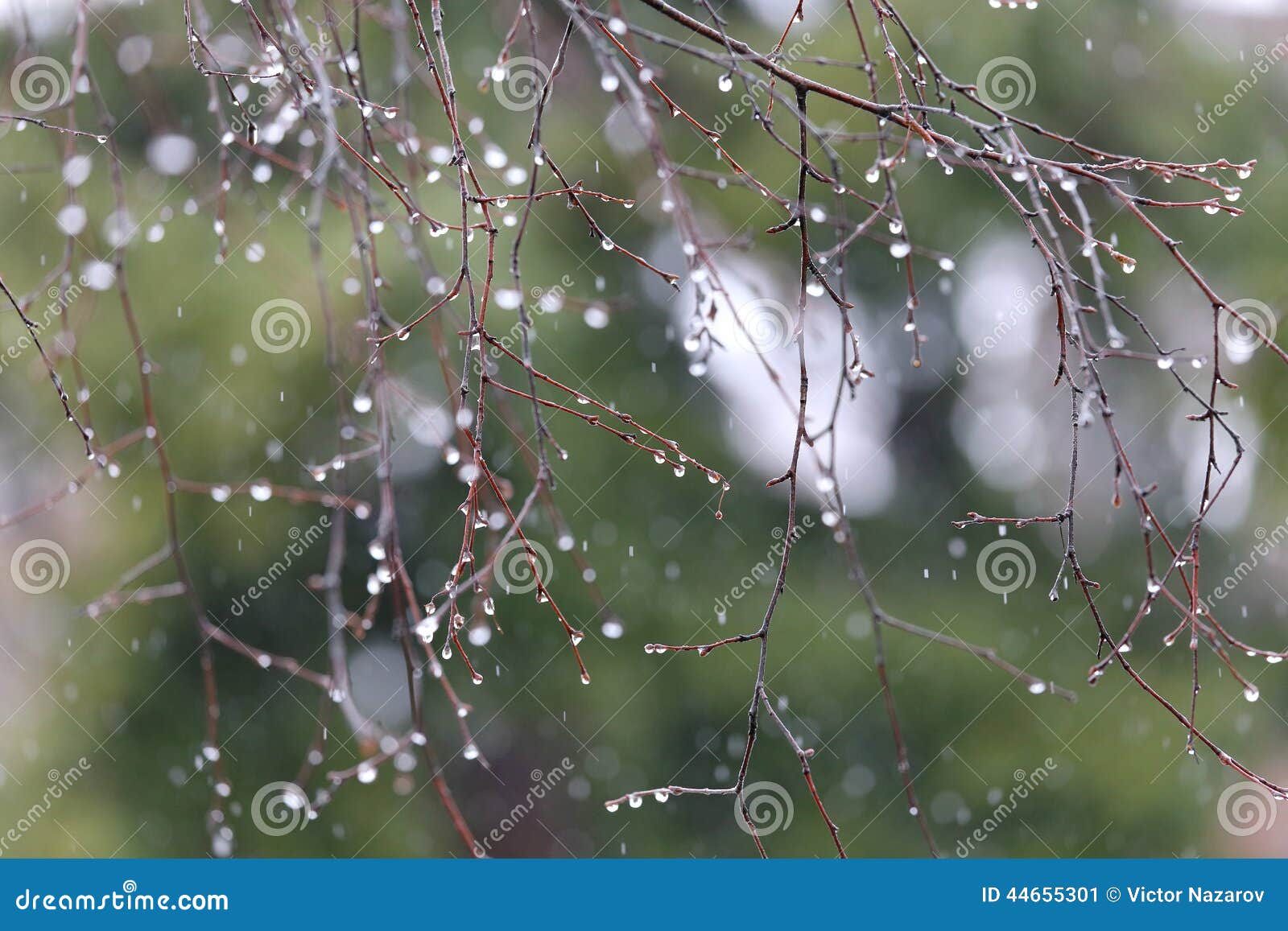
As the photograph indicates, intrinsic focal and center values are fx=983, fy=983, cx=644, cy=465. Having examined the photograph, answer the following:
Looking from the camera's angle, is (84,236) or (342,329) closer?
(342,329)

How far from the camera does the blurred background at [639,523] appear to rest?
326 cm

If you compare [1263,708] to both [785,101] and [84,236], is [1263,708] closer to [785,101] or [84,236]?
[785,101]

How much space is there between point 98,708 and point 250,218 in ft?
5.80

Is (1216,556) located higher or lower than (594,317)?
higher

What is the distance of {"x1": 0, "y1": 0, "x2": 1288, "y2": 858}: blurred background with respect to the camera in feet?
10.7

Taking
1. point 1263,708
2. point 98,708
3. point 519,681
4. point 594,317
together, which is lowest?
point 98,708

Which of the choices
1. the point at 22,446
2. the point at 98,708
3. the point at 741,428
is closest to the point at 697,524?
the point at 741,428

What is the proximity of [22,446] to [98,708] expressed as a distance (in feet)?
3.21

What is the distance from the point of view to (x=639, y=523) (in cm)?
355

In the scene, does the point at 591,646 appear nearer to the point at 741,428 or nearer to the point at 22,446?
the point at 741,428

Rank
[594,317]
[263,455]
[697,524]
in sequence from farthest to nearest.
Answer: [697,524] → [263,455] → [594,317]

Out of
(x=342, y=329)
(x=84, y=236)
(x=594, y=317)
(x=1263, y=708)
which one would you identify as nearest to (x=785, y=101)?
(x=594, y=317)

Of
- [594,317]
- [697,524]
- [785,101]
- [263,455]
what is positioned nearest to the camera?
[785,101]

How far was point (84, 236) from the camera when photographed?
130 inches
